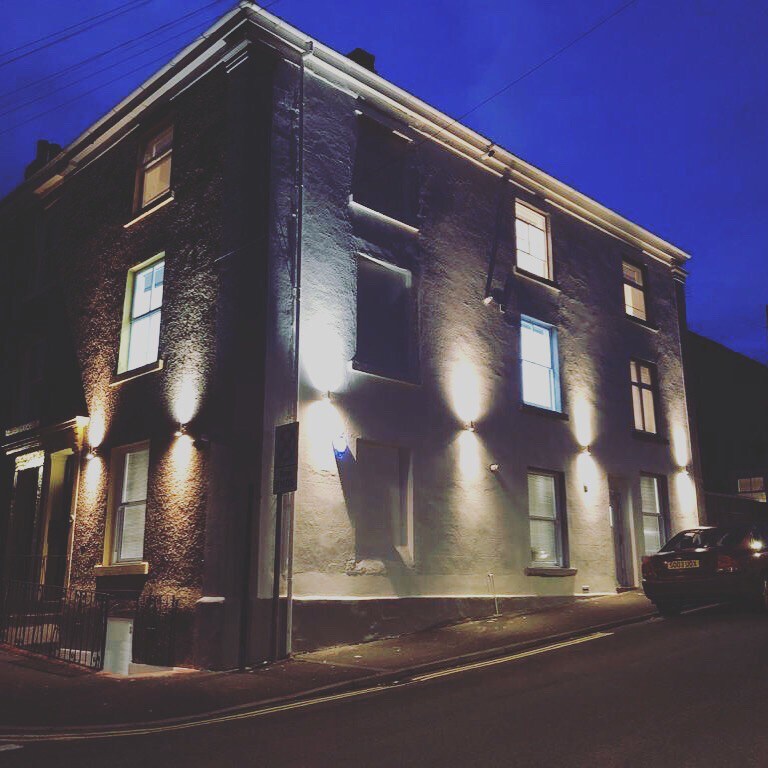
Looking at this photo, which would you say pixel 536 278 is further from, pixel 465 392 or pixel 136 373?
pixel 136 373

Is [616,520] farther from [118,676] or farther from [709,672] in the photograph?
[118,676]

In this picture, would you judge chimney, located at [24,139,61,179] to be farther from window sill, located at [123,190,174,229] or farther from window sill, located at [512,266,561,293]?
window sill, located at [512,266,561,293]

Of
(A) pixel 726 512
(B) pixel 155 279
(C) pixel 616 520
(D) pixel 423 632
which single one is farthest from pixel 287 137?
(A) pixel 726 512

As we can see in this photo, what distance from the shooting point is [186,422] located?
12672 mm


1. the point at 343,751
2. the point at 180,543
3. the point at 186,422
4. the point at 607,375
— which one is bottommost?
the point at 343,751

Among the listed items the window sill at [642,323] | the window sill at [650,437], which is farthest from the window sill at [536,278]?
the window sill at [650,437]

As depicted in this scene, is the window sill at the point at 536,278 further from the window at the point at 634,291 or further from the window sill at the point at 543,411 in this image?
the window at the point at 634,291

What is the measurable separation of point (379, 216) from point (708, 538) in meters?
8.07

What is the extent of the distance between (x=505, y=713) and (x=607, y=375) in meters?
13.0

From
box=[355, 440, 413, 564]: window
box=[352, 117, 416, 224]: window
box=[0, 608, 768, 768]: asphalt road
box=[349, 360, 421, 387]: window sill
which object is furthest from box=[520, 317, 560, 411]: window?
box=[0, 608, 768, 768]: asphalt road

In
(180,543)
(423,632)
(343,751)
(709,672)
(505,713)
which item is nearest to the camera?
(343,751)

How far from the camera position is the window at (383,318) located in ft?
46.7

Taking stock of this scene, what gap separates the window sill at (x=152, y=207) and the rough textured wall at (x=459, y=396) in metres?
2.69

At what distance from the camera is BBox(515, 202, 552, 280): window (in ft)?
59.5
